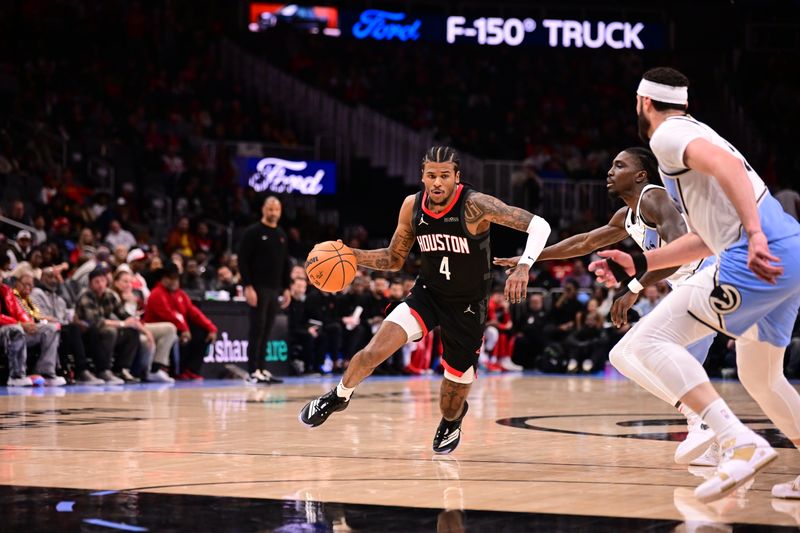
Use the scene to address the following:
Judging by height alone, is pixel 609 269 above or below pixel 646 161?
below

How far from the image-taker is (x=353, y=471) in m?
5.84

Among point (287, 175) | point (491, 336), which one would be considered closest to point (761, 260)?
point (491, 336)

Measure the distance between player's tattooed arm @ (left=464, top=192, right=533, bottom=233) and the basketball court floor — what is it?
1.37 meters

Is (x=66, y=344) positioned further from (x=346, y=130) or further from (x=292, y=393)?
(x=346, y=130)

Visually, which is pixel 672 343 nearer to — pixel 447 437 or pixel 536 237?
pixel 536 237

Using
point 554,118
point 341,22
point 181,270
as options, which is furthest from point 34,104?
point 554,118

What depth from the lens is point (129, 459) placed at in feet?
20.3

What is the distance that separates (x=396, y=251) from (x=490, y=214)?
69 cm

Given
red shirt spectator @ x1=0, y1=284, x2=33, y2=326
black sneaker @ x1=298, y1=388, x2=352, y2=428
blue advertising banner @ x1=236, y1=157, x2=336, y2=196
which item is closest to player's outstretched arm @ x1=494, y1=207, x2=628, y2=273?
black sneaker @ x1=298, y1=388, x2=352, y2=428

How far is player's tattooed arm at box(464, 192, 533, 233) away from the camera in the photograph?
665cm

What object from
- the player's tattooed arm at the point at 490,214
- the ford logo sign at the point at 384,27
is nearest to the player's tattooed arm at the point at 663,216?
the player's tattooed arm at the point at 490,214

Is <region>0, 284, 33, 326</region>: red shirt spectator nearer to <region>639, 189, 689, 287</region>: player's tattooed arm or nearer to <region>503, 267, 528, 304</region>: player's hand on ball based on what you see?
<region>503, 267, 528, 304</region>: player's hand on ball

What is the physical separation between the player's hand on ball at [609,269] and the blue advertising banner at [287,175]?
17.6m

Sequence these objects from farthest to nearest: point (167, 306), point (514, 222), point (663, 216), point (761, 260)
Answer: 1. point (167, 306)
2. point (514, 222)
3. point (663, 216)
4. point (761, 260)
